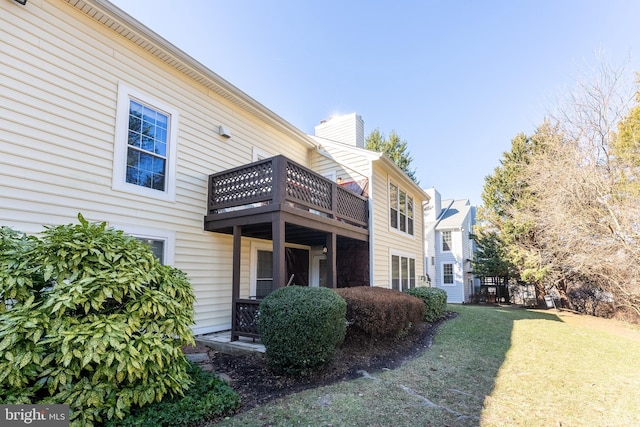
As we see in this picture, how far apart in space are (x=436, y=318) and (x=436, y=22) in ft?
32.6

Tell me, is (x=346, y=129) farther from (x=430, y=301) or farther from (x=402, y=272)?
(x=430, y=301)

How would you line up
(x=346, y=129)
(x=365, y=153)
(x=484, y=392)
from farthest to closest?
(x=346, y=129), (x=365, y=153), (x=484, y=392)

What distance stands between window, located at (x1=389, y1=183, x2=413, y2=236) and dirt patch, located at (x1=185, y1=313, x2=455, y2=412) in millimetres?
5763

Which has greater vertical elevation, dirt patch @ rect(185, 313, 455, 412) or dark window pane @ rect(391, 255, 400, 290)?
dark window pane @ rect(391, 255, 400, 290)

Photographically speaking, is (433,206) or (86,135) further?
(433,206)

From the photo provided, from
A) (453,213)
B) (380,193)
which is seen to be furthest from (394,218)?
(453,213)

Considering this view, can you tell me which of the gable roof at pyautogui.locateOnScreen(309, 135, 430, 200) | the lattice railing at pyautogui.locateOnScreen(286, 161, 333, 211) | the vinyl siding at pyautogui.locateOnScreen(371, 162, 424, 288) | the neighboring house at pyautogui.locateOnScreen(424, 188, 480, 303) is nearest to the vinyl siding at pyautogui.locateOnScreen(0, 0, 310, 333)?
the lattice railing at pyautogui.locateOnScreen(286, 161, 333, 211)

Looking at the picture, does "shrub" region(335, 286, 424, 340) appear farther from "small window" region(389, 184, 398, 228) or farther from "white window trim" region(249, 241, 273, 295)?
"small window" region(389, 184, 398, 228)

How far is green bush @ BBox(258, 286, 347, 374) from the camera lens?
513 cm

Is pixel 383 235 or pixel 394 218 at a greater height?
pixel 394 218

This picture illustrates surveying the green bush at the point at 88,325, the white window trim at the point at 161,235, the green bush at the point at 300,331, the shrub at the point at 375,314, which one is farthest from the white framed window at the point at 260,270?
the green bush at the point at 88,325

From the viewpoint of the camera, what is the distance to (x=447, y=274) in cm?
2442

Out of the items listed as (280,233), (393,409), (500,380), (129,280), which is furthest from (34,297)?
(500,380)

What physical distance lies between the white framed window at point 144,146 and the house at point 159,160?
0.07 ft
